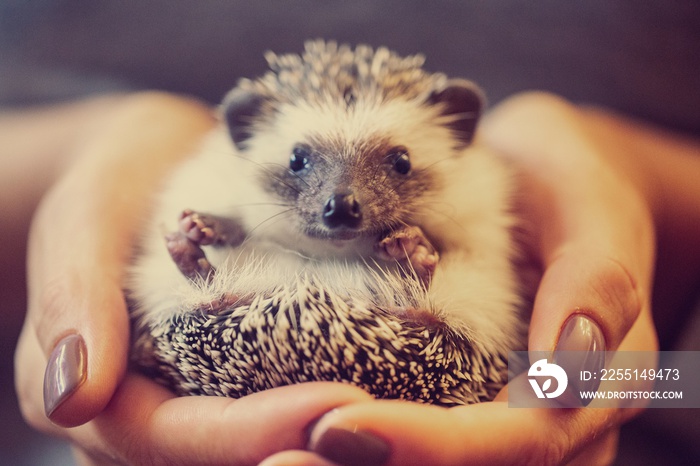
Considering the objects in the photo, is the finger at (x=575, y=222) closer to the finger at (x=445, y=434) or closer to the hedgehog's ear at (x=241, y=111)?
the finger at (x=445, y=434)

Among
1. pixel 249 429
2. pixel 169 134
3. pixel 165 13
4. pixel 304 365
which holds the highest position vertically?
pixel 165 13

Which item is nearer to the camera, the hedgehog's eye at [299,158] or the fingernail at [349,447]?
the fingernail at [349,447]

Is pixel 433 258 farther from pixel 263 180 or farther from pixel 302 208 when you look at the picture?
pixel 263 180

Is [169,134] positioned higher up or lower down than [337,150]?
lower down

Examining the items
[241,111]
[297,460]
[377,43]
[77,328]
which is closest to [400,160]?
[241,111]

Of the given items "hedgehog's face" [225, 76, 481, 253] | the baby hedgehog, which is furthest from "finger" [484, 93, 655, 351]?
"hedgehog's face" [225, 76, 481, 253]

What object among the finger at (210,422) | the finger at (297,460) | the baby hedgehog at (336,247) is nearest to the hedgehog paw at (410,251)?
the baby hedgehog at (336,247)

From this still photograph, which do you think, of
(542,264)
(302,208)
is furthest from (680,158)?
(302,208)

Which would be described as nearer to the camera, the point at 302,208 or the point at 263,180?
the point at 302,208
